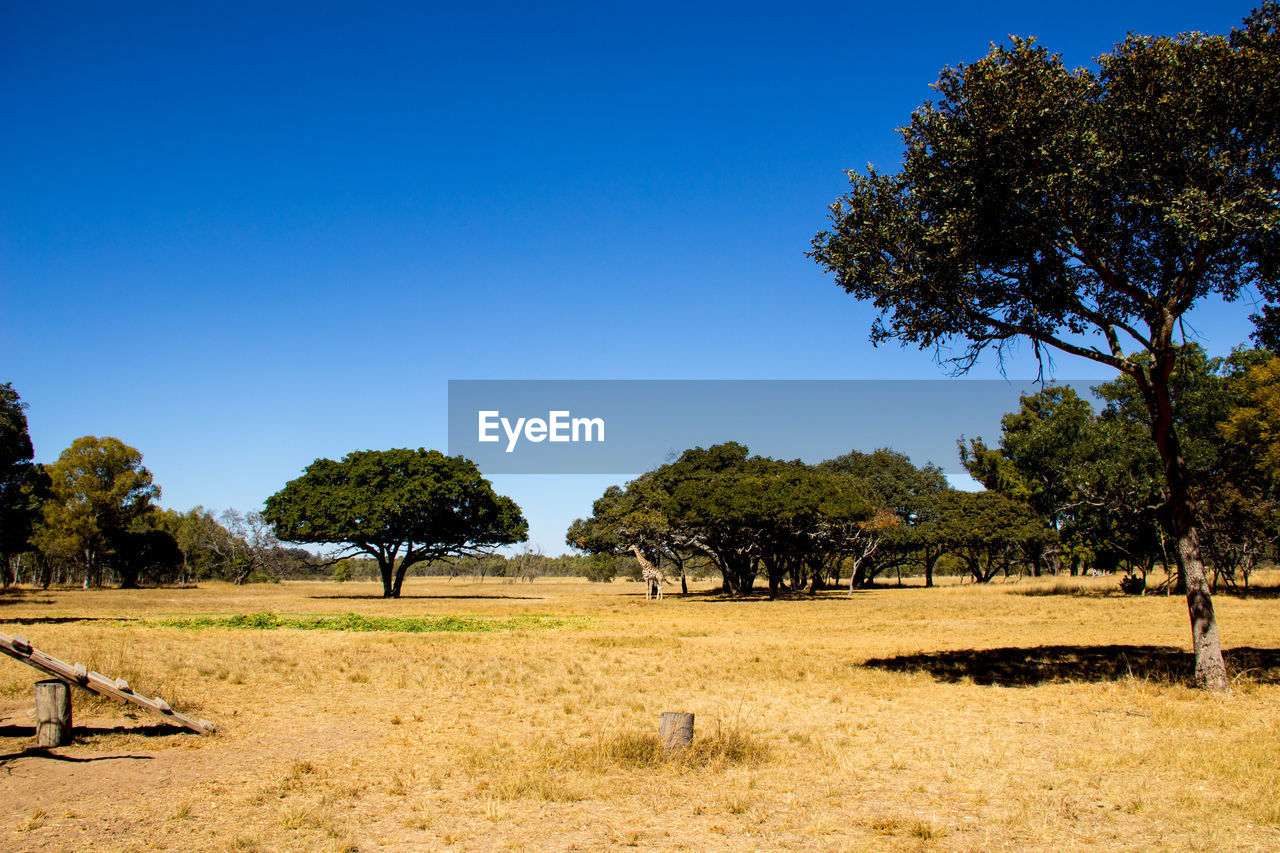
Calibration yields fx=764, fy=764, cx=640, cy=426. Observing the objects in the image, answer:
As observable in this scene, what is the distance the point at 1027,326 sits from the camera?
1484 cm

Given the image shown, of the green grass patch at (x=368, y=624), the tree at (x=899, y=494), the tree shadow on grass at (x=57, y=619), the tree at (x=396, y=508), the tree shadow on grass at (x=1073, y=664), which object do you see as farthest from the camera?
the tree at (x=899, y=494)

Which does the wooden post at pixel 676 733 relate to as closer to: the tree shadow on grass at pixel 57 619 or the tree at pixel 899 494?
the tree shadow on grass at pixel 57 619

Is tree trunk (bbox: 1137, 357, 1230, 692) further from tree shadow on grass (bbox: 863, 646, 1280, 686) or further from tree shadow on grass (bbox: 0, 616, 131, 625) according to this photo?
tree shadow on grass (bbox: 0, 616, 131, 625)

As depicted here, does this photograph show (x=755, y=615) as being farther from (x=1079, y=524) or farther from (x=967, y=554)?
(x=967, y=554)

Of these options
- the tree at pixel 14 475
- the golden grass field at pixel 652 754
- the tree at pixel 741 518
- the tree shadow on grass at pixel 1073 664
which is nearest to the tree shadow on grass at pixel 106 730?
the golden grass field at pixel 652 754

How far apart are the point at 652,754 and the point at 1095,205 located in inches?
467

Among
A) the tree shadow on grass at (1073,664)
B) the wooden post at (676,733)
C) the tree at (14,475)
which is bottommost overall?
the tree shadow on grass at (1073,664)

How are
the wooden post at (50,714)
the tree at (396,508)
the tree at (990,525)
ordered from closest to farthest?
the wooden post at (50,714) → the tree at (396,508) → the tree at (990,525)

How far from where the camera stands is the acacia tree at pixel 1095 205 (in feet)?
40.5

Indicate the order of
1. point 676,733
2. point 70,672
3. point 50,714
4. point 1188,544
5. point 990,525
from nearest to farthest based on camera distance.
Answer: point 70,672, point 676,733, point 50,714, point 1188,544, point 990,525

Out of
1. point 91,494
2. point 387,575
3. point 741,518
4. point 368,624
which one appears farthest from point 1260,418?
point 91,494

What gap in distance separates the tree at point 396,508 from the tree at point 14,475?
1537 centimetres

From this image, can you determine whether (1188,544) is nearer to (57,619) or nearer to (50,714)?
(50,714)

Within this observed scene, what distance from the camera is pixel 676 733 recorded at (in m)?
9.22
